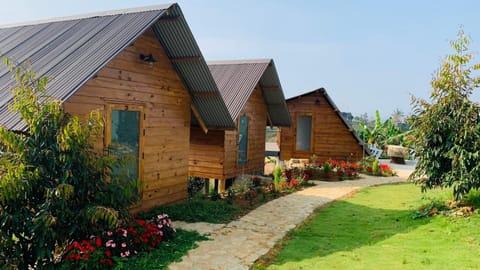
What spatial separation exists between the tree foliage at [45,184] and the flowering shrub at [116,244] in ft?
0.75

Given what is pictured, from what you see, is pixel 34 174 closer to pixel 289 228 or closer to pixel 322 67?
pixel 289 228

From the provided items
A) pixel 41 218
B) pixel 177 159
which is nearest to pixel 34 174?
pixel 41 218

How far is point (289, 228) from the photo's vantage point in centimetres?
827

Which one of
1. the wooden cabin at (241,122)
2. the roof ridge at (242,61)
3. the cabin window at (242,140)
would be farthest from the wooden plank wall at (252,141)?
the roof ridge at (242,61)

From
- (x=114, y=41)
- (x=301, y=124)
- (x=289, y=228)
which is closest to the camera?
(x=114, y=41)

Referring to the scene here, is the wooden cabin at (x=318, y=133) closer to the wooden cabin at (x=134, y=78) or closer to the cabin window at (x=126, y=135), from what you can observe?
the wooden cabin at (x=134, y=78)

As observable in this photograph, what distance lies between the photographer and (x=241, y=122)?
48.6ft

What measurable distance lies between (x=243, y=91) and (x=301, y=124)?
255 inches

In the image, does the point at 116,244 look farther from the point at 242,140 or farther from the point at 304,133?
the point at 304,133

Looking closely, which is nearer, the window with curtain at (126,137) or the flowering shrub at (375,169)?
the window with curtain at (126,137)

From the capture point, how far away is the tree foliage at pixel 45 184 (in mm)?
5004

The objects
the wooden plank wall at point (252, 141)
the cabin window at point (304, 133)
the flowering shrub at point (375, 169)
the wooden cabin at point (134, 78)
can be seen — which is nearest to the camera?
the wooden cabin at point (134, 78)

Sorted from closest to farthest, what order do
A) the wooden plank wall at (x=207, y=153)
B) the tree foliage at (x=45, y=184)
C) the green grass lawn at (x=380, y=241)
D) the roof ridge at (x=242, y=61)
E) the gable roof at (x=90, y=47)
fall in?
the tree foliage at (x=45, y=184) → the green grass lawn at (x=380, y=241) → the gable roof at (x=90, y=47) → the wooden plank wall at (x=207, y=153) → the roof ridge at (x=242, y=61)

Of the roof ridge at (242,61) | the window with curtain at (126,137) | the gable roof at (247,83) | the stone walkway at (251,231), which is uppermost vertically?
the roof ridge at (242,61)
